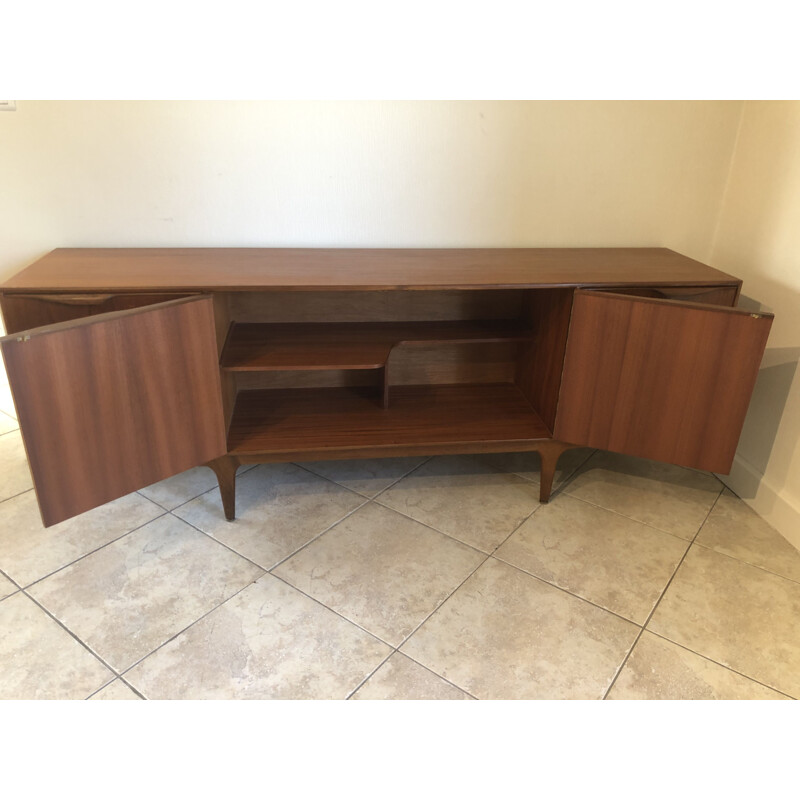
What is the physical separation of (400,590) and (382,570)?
9 centimetres

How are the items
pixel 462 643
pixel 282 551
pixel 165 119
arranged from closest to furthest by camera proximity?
1. pixel 462 643
2. pixel 282 551
3. pixel 165 119

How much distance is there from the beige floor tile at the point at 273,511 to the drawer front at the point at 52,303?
0.65 metres

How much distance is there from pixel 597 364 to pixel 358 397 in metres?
0.77

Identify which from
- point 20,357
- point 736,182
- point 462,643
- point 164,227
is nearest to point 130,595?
point 20,357

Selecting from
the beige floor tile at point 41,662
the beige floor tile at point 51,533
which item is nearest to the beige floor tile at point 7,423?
the beige floor tile at point 51,533

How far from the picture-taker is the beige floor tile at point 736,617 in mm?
1375

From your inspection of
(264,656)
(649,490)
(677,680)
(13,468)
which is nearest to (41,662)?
(264,656)

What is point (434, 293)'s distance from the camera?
2.04 meters

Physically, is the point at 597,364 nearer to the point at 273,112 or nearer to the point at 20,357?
the point at 273,112

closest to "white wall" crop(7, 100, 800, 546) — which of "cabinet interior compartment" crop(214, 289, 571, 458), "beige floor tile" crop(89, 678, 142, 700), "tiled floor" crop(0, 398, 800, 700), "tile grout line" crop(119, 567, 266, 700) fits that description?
"cabinet interior compartment" crop(214, 289, 571, 458)

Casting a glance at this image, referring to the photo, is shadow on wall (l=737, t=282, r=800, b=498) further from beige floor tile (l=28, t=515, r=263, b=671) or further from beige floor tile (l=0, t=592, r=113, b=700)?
beige floor tile (l=0, t=592, r=113, b=700)

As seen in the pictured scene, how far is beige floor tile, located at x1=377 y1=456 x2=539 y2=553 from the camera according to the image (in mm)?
1791

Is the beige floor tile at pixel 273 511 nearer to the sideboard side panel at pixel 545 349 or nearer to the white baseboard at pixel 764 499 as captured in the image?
the sideboard side panel at pixel 545 349

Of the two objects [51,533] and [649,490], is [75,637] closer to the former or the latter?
[51,533]
